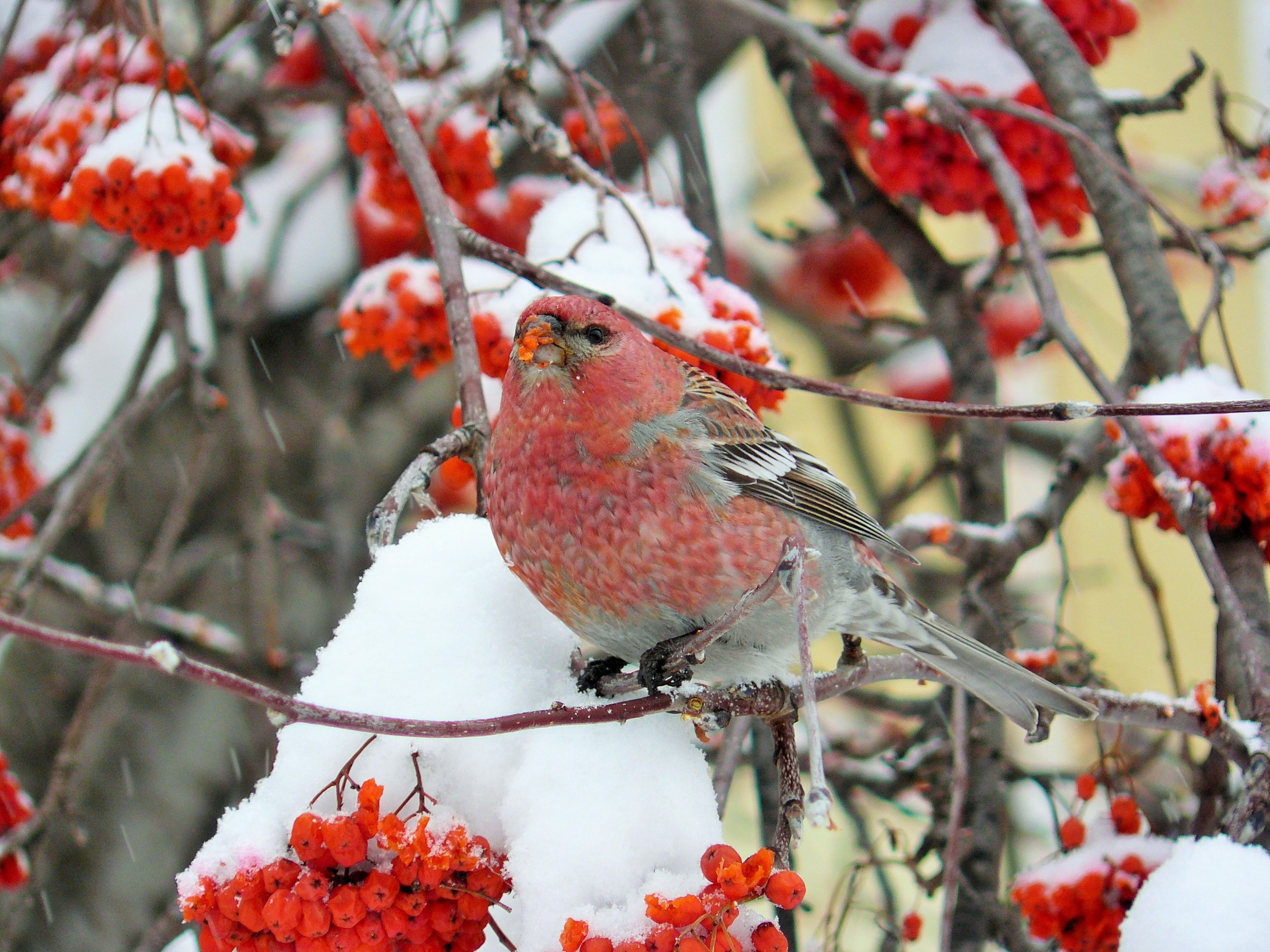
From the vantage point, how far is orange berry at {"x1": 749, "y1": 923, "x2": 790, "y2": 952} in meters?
1.17

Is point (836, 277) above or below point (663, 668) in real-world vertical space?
above

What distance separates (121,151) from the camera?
2.03 meters

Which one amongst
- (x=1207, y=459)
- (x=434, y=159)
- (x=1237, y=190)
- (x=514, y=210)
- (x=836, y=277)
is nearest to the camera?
(x=1207, y=459)

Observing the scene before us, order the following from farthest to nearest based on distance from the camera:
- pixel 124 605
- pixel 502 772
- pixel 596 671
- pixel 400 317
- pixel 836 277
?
1. pixel 836 277
2. pixel 124 605
3. pixel 400 317
4. pixel 596 671
5. pixel 502 772

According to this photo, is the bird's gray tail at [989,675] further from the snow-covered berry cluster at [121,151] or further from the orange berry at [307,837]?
the snow-covered berry cluster at [121,151]

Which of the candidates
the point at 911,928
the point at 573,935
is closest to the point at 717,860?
the point at 573,935

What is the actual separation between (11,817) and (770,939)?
176 cm

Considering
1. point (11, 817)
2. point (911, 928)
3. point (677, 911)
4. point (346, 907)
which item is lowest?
point (911, 928)

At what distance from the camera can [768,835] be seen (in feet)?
7.84

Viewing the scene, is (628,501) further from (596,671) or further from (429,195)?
(429,195)

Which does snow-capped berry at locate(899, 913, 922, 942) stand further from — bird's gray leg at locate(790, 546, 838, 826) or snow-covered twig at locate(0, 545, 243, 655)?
snow-covered twig at locate(0, 545, 243, 655)

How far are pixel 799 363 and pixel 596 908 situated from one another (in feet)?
12.4

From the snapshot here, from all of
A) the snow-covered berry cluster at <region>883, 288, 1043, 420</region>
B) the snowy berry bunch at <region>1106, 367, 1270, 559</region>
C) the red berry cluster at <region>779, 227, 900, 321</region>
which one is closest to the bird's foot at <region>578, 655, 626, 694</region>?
the snowy berry bunch at <region>1106, 367, 1270, 559</region>

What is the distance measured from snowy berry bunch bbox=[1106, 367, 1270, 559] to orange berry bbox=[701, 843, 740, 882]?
1.11 m
